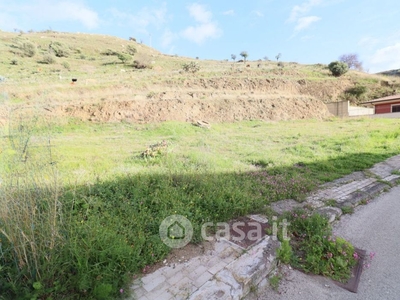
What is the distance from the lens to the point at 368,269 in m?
2.21

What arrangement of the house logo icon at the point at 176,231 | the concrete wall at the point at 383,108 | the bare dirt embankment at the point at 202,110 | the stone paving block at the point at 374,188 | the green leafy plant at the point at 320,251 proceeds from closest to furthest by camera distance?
the green leafy plant at the point at 320,251 → the house logo icon at the point at 176,231 → the stone paving block at the point at 374,188 → the bare dirt embankment at the point at 202,110 → the concrete wall at the point at 383,108

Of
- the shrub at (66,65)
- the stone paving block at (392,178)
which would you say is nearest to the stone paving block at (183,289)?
the stone paving block at (392,178)

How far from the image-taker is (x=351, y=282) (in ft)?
6.73

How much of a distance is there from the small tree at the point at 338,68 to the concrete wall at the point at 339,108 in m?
8.28

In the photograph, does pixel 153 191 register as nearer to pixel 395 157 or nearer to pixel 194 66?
pixel 395 157

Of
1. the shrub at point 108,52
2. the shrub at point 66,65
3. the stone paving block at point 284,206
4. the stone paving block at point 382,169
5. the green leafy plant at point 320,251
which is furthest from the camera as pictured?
the shrub at point 108,52

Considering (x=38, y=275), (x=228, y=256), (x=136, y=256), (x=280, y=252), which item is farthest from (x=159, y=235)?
(x=280, y=252)

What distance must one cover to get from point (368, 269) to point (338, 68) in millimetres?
31123

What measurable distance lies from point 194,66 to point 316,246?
84.3 ft

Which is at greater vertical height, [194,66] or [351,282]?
[194,66]

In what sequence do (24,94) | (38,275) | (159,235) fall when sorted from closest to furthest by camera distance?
(38,275)
(159,235)
(24,94)

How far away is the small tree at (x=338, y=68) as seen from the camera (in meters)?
25.8

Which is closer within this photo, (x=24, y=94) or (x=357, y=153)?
(x=357, y=153)

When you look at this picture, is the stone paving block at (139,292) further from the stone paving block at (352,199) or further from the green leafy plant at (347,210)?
the stone paving block at (352,199)
